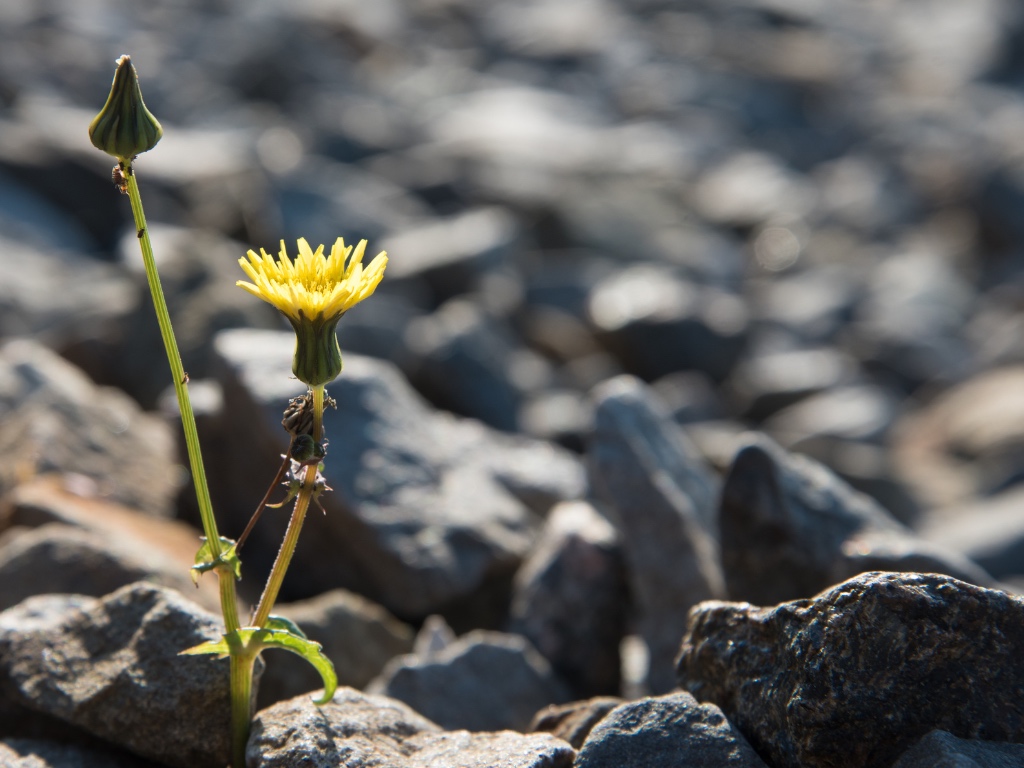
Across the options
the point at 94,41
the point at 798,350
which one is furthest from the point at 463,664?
the point at 94,41

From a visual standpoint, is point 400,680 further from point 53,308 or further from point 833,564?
point 53,308

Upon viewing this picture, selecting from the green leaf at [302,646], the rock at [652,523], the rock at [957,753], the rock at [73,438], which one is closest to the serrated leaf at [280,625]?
the green leaf at [302,646]

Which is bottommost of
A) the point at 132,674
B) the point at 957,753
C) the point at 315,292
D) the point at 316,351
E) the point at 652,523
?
the point at 957,753

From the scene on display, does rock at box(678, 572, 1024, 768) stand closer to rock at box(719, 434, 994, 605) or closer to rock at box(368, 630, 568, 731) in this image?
rock at box(719, 434, 994, 605)

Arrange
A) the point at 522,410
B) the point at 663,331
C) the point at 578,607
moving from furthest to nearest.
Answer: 1. the point at 663,331
2. the point at 522,410
3. the point at 578,607

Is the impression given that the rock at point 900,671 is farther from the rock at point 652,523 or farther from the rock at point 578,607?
the rock at point 578,607

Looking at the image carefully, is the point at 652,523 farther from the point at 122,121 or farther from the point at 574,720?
the point at 122,121

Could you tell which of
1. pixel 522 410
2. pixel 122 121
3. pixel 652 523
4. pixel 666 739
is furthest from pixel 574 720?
pixel 522 410

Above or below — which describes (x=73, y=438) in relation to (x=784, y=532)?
above
